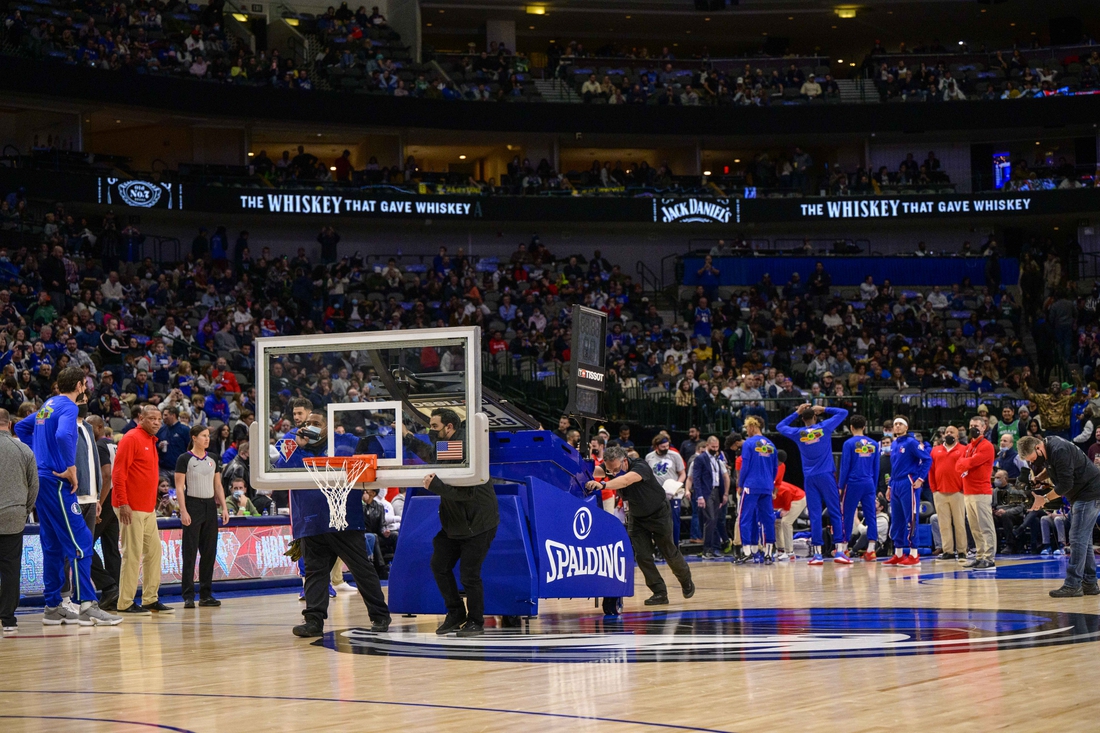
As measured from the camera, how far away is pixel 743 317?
3562cm

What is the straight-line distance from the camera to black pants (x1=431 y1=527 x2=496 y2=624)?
34.7 feet

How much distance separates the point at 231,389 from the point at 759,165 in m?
22.5

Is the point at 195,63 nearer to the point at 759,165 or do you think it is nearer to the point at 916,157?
the point at 759,165

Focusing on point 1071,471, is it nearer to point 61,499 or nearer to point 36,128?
point 61,499

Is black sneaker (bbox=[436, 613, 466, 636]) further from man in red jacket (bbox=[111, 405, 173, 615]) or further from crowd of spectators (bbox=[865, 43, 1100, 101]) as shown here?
crowd of spectators (bbox=[865, 43, 1100, 101])

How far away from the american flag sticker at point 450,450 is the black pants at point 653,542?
10.4ft

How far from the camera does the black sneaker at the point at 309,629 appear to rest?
36.0 ft

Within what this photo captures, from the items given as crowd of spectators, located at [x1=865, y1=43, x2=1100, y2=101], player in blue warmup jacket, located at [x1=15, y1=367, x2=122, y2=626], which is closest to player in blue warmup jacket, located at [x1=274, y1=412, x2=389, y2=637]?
player in blue warmup jacket, located at [x1=15, y1=367, x2=122, y2=626]

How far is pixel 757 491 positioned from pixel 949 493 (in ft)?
8.73

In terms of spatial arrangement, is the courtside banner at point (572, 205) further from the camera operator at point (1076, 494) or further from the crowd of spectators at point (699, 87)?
the camera operator at point (1076, 494)

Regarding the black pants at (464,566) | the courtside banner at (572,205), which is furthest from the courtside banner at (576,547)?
the courtside banner at (572,205)

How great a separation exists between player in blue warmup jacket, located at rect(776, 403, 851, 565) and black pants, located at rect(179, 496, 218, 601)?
782 cm

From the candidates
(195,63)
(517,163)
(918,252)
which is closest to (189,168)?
(195,63)

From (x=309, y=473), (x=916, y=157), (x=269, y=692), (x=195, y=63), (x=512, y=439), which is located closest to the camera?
(x=269, y=692)
